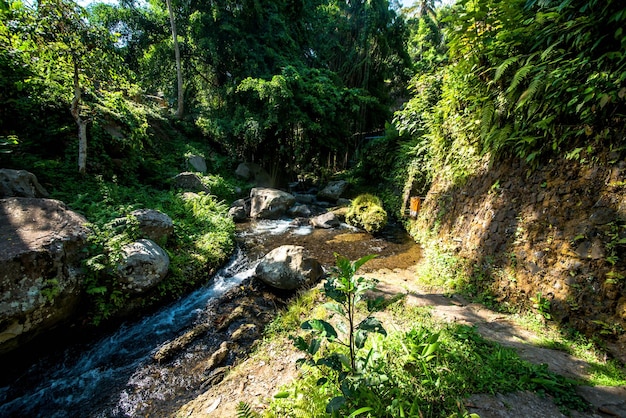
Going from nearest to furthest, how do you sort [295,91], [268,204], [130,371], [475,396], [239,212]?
[475,396]
[130,371]
[239,212]
[268,204]
[295,91]

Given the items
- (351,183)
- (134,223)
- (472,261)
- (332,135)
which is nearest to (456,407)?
(472,261)

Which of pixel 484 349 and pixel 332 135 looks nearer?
pixel 484 349

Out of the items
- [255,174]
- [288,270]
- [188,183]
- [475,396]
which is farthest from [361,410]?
[255,174]

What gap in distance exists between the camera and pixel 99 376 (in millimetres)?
3178

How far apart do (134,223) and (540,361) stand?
20.1ft

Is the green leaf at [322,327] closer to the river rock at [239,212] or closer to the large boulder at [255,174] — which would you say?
the river rock at [239,212]

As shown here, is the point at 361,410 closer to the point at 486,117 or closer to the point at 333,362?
the point at 333,362

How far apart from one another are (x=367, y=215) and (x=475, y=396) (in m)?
6.37

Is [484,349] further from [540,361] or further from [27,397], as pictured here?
[27,397]

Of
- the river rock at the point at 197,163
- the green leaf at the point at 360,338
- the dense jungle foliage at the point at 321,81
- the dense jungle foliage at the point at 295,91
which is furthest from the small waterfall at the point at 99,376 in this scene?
the river rock at the point at 197,163

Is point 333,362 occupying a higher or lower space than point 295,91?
lower

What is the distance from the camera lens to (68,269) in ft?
11.9

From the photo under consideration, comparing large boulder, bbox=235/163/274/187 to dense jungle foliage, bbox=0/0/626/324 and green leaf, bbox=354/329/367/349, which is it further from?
green leaf, bbox=354/329/367/349

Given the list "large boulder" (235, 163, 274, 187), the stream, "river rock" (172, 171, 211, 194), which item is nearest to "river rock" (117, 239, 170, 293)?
the stream
